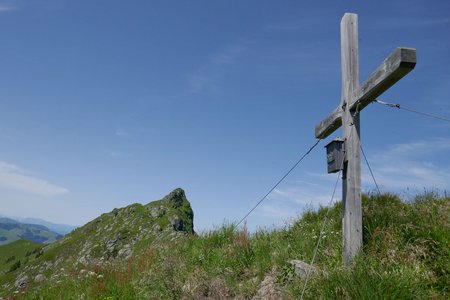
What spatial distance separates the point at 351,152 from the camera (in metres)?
7.10

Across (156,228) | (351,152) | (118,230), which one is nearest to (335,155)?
(351,152)

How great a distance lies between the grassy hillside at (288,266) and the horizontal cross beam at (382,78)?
7.66 ft

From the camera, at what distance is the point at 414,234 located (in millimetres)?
6859

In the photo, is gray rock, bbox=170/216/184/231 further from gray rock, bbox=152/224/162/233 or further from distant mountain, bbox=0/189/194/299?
Result: gray rock, bbox=152/224/162/233

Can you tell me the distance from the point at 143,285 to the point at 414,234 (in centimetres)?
565

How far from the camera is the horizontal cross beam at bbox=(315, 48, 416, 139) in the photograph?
18.8 ft

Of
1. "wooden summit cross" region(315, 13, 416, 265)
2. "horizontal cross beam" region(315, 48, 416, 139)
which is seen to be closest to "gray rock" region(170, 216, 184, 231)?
"wooden summit cross" region(315, 13, 416, 265)

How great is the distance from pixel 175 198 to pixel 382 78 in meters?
150

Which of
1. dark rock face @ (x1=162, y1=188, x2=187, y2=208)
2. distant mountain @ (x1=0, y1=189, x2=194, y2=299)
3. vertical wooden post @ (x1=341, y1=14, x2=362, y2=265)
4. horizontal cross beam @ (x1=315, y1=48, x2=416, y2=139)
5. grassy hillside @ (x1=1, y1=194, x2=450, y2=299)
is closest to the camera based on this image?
grassy hillside @ (x1=1, y1=194, x2=450, y2=299)

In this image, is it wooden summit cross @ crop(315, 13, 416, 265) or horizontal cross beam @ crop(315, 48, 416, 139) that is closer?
horizontal cross beam @ crop(315, 48, 416, 139)

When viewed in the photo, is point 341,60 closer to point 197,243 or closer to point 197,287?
point 197,287

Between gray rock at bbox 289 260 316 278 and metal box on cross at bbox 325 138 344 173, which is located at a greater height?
metal box on cross at bbox 325 138 344 173

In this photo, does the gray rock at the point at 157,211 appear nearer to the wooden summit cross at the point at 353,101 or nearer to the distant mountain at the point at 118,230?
the distant mountain at the point at 118,230

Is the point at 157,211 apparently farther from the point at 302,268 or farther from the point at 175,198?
the point at 302,268
